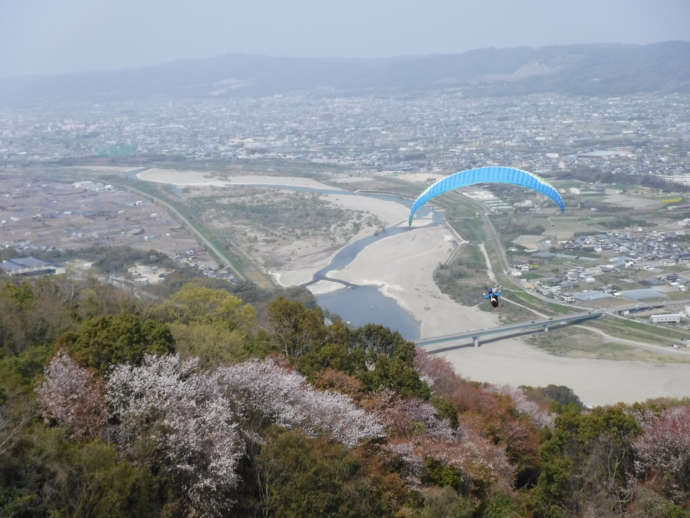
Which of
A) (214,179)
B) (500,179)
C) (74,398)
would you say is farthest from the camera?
(214,179)

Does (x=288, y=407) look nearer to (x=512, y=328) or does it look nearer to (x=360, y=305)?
(x=512, y=328)

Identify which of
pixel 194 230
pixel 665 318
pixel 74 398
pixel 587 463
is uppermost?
pixel 74 398

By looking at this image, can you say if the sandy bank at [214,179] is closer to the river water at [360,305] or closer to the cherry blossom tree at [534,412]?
the river water at [360,305]

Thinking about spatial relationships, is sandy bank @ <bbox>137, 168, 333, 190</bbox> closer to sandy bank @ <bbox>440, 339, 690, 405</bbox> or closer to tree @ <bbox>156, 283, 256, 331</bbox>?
sandy bank @ <bbox>440, 339, 690, 405</bbox>

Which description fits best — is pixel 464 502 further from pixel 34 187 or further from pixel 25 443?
pixel 34 187

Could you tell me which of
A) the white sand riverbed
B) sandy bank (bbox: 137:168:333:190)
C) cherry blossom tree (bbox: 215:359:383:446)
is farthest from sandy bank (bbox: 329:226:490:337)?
sandy bank (bbox: 137:168:333:190)

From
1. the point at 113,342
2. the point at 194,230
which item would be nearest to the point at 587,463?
the point at 113,342
